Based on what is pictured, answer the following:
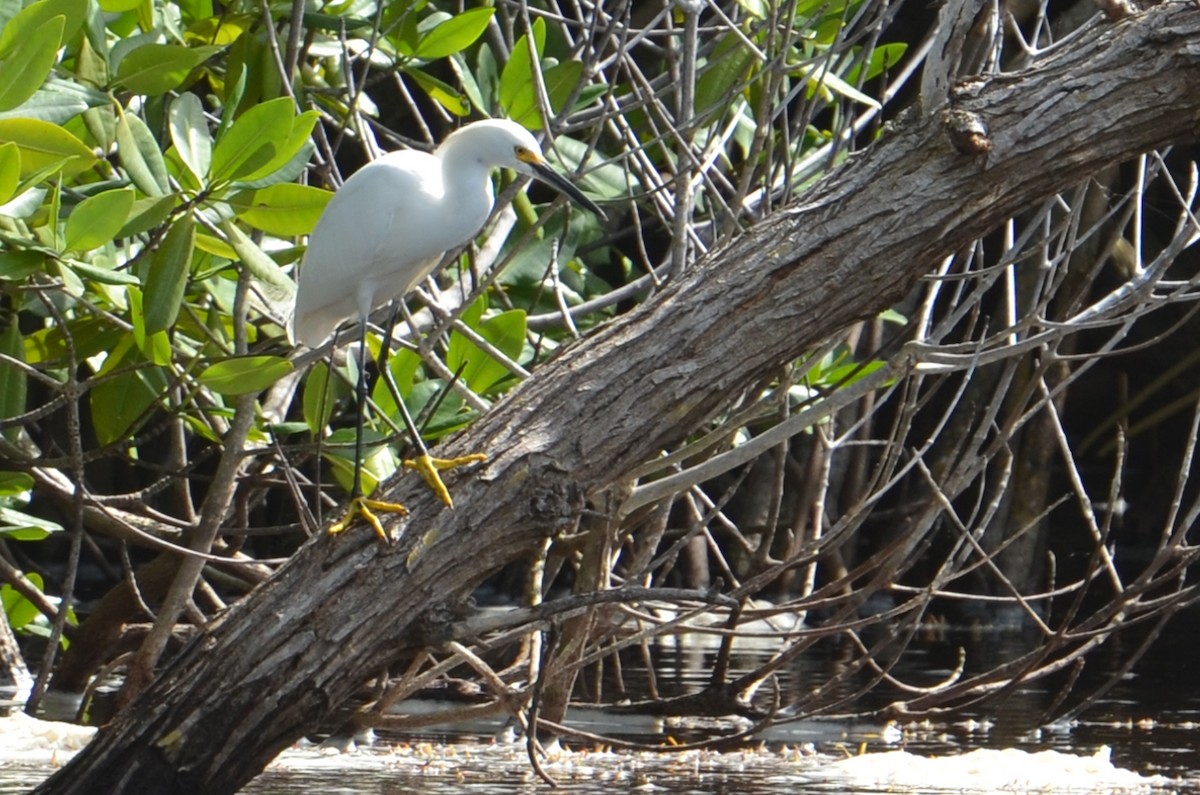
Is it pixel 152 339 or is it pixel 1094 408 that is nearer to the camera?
pixel 152 339

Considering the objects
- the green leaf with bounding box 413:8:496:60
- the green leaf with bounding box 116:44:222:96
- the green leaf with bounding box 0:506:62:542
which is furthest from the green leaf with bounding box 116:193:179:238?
the green leaf with bounding box 0:506:62:542

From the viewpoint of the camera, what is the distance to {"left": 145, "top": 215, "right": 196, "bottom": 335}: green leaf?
3.84 m

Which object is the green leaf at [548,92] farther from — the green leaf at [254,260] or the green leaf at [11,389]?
the green leaf at [11,389]

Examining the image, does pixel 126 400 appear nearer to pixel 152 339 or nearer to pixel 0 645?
pixel 152 339

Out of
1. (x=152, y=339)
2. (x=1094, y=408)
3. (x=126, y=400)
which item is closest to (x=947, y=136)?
(x=152, y=339)

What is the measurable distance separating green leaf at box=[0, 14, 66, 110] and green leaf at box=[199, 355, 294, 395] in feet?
2.56

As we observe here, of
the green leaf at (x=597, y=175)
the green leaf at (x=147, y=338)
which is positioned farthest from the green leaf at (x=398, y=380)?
the green leaf at (x=597, y=175)

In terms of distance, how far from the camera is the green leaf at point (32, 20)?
11.7 ft

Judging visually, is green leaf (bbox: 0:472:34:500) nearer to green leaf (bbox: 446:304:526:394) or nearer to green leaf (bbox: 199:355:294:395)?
green leaf (bbox: 199:355:294:395)

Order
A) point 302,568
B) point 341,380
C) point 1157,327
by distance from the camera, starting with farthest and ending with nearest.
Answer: point 1157,327 → point 341,380 → point 302,568

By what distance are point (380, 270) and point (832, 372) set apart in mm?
1589

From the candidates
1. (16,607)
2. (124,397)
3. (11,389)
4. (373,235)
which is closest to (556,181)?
(373,235)

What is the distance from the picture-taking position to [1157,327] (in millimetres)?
11953

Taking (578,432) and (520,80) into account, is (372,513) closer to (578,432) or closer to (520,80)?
(578,432)
